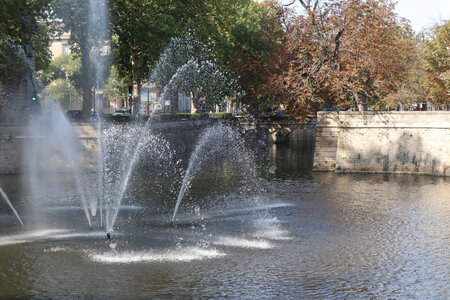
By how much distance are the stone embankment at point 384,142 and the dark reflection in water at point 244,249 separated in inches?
318

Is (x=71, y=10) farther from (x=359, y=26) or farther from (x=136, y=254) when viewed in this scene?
(x=136, y=254)

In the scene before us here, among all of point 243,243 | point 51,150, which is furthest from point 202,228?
point 51,150

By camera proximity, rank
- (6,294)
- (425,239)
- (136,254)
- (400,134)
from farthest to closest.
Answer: (400,134)
(425,239)
(136,254)
(6,294)

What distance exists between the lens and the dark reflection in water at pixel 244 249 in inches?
600

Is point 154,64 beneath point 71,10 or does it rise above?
beneath

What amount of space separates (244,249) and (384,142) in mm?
22647

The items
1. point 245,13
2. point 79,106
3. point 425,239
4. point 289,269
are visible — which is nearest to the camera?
point 289,269

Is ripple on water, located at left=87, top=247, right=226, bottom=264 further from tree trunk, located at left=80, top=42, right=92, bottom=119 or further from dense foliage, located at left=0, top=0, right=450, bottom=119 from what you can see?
tree trunk, located at left=80, top=42, right=92, bottom=119

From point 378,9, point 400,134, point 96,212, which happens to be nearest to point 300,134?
point 378,9

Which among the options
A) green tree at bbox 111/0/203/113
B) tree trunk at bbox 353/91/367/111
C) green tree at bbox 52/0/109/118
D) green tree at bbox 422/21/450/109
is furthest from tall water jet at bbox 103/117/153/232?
green tree at bbox 422/21/450/109

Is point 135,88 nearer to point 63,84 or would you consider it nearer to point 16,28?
point 16,28

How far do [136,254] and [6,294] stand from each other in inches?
174

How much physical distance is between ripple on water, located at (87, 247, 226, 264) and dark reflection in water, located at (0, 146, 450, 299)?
0.10ft

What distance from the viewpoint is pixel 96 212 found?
25.4 meters
